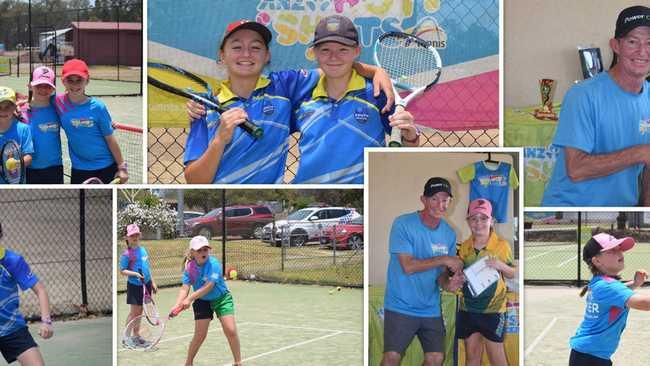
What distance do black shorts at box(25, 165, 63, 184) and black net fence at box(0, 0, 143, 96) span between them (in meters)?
0.52

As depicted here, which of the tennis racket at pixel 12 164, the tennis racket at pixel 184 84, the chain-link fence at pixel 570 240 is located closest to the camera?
the tennis racket at pixel 12 164

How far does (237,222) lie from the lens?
6637 millimetres

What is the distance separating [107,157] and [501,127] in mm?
2324

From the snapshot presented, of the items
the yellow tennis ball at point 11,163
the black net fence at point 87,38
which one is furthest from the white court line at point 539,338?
the yellow tennis ball at point 11,163

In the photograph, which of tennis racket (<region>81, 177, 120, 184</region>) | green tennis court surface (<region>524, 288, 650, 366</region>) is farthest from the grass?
green tennis court surface (<region>524, 288, 650, 366</region>)

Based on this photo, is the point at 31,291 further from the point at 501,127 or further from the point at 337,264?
the point at 501,127

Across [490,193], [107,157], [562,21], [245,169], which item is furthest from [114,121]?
[562,21]

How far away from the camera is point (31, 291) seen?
263 inches

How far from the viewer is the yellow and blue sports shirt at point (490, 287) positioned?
265 inches

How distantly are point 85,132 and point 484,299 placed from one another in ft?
8.33

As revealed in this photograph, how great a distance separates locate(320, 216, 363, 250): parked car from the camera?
6664 millimetres

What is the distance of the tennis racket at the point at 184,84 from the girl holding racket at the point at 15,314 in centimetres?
131

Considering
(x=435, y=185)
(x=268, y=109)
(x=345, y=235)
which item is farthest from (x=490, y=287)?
(x=268, y=109)

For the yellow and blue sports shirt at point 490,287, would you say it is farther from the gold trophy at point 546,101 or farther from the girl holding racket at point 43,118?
the girl holding racket at point 43,118
